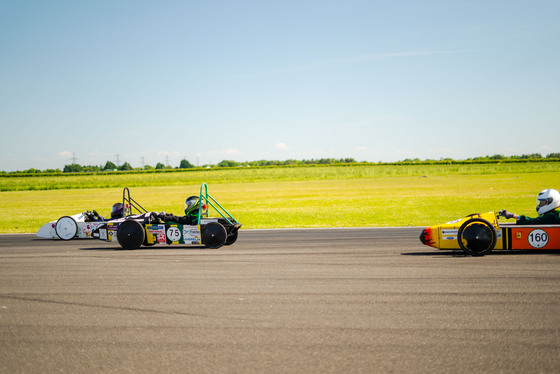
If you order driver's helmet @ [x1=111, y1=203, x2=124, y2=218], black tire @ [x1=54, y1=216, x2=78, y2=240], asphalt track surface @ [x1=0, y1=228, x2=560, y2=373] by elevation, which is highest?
driver's helmet @ [x1=111, y1=203, x2=124, y2=218]

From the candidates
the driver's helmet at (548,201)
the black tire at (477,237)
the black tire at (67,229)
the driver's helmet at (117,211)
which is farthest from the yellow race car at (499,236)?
the black tire at (67,229)

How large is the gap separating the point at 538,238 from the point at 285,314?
664 cm

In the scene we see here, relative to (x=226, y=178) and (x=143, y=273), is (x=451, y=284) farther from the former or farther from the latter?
(x=226, y=178)

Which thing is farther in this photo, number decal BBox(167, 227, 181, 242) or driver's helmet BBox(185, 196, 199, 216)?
driver's helmet BBox(185, 196, 199, 216)

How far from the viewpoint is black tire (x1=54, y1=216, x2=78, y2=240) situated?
46.1 ft

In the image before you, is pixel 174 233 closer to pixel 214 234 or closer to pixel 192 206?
pixel 192 206

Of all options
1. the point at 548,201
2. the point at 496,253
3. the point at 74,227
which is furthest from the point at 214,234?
the point at 548,201

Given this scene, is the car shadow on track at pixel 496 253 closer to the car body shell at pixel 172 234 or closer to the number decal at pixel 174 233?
the car body shell at pixel 172 234

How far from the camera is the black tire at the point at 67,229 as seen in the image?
1406 cm

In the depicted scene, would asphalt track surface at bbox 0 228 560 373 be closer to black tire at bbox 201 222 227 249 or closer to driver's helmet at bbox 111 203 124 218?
black tire at bbox 201 222 227 249

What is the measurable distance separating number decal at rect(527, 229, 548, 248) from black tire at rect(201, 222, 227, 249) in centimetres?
690

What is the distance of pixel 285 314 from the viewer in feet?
18.9

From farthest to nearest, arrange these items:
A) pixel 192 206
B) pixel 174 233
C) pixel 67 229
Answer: pixel 67 229 < pixel 192 206 < pixel 174 233

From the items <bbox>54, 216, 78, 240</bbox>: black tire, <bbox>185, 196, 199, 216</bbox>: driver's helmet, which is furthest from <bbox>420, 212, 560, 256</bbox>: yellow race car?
<bbox>54, 216, 78, 240</bbox>: black tire
